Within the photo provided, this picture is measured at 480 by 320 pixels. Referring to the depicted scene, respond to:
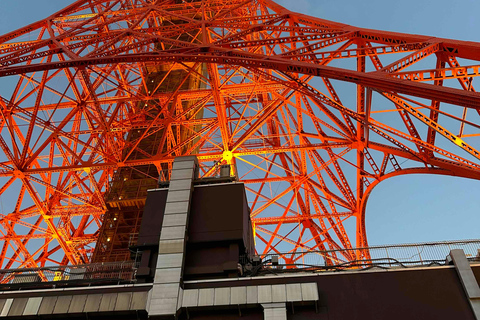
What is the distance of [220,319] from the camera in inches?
555

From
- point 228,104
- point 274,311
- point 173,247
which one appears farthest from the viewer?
point 228,104

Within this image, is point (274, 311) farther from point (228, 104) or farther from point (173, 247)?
point (228, 104)

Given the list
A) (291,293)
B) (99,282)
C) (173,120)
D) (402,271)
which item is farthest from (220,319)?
(173,120)

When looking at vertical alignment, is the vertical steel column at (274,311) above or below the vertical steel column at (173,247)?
below

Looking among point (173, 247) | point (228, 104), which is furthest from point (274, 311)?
point (228, 104)

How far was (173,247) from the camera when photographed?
15344mm

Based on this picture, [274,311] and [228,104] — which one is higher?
[228,104]

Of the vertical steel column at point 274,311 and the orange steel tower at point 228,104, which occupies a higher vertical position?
the orange steel tower at point 228,104

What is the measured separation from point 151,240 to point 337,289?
6.51 meters

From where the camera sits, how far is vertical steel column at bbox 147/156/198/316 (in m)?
14.2

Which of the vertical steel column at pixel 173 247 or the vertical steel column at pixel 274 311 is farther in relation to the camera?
the vertical steel column at pixel 173 247

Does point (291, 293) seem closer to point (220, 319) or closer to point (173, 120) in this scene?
point (220, 319)

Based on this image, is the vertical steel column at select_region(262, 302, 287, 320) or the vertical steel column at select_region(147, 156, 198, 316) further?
the vertical steel column at select_region(147, 156, 198, 316)

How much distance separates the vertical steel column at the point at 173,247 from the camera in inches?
560
